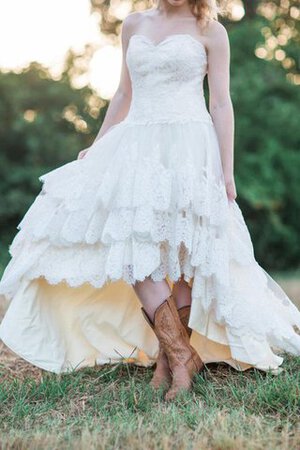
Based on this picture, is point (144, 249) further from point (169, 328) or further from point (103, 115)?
point (103, 115)

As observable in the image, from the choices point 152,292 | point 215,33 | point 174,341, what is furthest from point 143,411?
point 215,33

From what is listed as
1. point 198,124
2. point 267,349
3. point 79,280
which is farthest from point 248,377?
point 198,124

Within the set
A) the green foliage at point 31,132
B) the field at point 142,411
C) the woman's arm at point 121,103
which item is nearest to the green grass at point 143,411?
the field at point 142,411

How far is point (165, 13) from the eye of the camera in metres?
3.57

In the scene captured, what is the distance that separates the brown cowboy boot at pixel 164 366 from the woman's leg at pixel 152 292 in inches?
7.7

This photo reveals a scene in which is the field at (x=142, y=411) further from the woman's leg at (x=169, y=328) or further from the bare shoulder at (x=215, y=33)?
the bare shoulder at (x=215, y=33)

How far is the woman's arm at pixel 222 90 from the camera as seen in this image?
3463 millimetres

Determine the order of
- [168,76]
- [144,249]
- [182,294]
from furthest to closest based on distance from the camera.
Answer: [182,294] → [168,76] → [144,249]

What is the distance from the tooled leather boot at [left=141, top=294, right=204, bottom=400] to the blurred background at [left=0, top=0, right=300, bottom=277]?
7.31m

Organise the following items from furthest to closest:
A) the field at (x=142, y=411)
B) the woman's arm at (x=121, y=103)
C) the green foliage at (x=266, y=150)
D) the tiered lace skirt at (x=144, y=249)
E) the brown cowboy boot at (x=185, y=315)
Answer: the green foliage at (x=266, y=150)
the woman's arm at (x=121, y=103)
the brown cowboy boot at (x=185, y=315)
the tiered lace skirt at (x=144, y=249)
the field at (x=142, y=411)

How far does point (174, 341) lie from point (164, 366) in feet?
Result: 0.68

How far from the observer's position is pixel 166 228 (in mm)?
3318

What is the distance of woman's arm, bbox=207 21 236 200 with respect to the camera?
3.46m

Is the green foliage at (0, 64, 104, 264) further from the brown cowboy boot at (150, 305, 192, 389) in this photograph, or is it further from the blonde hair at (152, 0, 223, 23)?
the blonde hair at (152, 0, 223, 23)
